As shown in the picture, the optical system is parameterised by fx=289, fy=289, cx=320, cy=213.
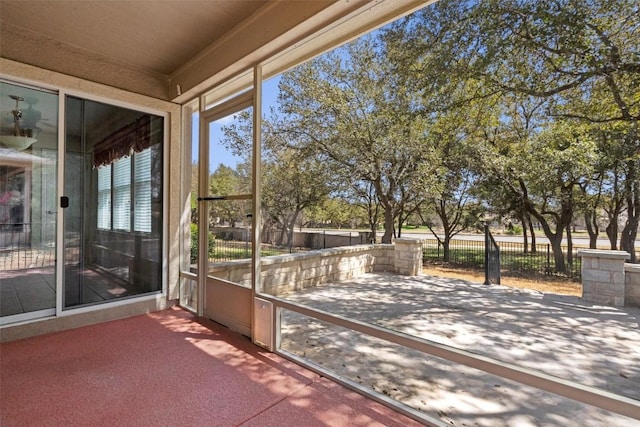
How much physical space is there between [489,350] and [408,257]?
315 centimetres

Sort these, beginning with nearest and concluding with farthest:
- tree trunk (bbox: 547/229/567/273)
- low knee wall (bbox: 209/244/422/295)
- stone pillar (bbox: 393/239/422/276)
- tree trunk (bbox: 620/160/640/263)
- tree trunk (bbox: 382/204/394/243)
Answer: tree trunk (bbox: 620/160/640/263)
tree trunk (bbox: 547/229/567/273)
low knee wall (bbox: 209/244/422/295)
stone pillar (bbox: 393/239/422/276)
tree trunk (bbox: 382/204/394/243)

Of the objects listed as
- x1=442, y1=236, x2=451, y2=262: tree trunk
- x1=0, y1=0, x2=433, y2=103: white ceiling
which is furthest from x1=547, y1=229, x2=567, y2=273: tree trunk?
x1=0, y1=0, x2=433, y2=103: white ceiling

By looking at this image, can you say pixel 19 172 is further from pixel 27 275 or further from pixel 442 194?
pixel 442 194

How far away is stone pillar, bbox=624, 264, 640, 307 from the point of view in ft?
7.54

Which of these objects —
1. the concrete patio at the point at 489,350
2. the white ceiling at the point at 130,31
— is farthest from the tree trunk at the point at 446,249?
the white ceiling at the point at 130,31

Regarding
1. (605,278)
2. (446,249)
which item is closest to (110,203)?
(605,278)

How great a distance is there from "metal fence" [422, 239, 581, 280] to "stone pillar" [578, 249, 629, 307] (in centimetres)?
12

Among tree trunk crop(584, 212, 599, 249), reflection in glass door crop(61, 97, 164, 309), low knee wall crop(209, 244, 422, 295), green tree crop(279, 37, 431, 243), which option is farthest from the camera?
green tree crop(279, 37, 431, 243)

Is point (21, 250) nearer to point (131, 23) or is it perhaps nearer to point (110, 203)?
point (110, 203)

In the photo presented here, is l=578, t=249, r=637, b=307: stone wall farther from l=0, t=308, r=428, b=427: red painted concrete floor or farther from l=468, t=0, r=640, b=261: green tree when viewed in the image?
l=0, t=308, r=428, b=427: red painted concrete floor

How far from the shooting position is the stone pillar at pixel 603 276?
2.22 meters

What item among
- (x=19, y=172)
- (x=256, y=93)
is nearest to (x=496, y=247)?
(x=256, y=93)

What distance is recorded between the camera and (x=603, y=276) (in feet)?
8.03

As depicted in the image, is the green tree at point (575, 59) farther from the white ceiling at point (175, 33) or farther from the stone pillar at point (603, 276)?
the white ceiling at point (175, 33)
